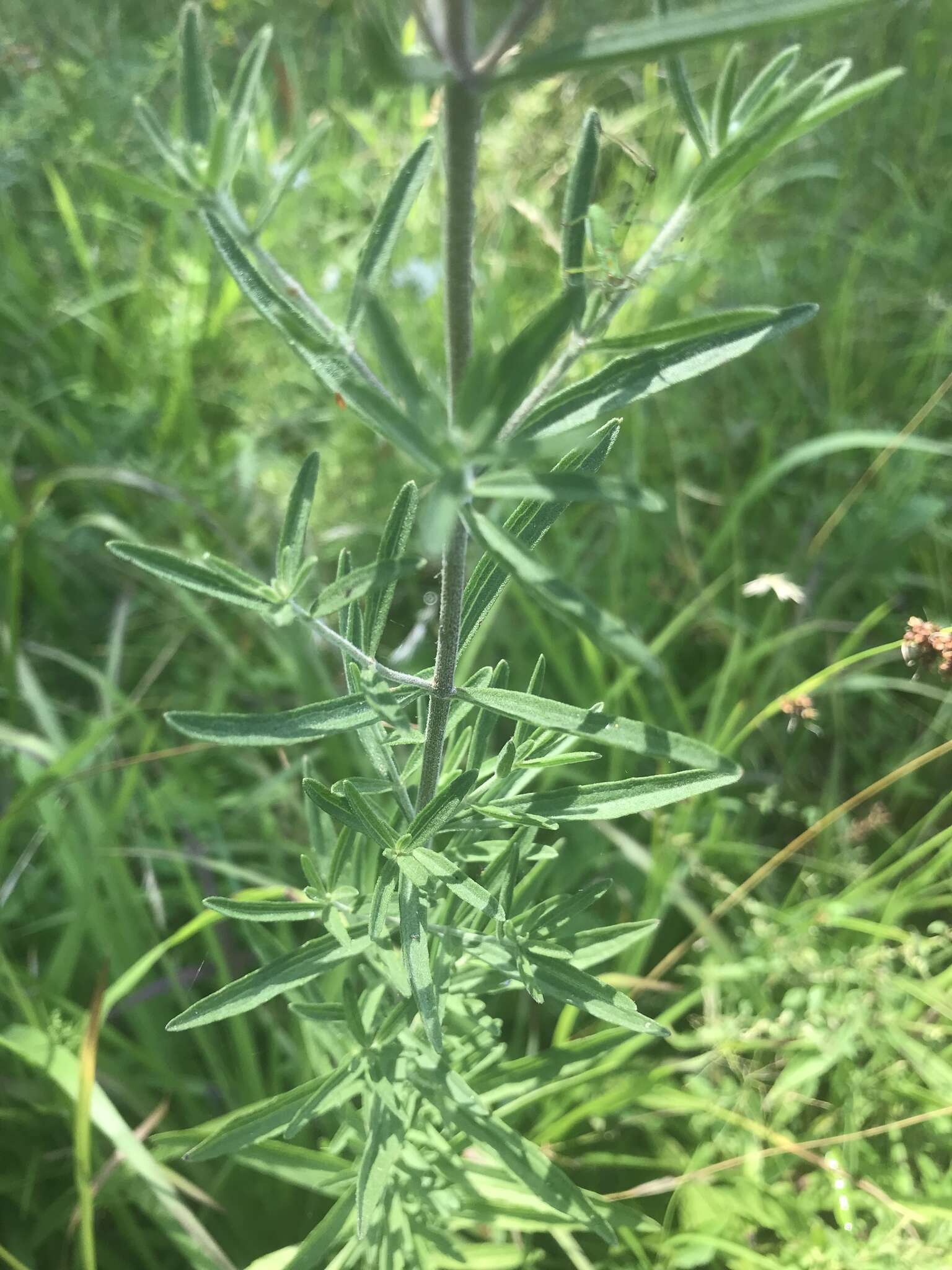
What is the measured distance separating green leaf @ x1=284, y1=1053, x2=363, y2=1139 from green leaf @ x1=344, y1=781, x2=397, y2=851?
10.0 inches

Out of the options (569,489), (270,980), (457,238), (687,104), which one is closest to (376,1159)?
(270,980)

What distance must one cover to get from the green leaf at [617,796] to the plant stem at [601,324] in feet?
0.96

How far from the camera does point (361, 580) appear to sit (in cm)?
54

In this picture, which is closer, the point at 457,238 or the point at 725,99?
the point at 457,238

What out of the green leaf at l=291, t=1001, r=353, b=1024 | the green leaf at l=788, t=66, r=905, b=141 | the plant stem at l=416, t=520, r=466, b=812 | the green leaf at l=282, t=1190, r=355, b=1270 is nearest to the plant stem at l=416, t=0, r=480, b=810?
the plant stem at l=416, t=520, r=466, b=812

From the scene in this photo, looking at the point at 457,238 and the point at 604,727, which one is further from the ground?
the point at 457,238

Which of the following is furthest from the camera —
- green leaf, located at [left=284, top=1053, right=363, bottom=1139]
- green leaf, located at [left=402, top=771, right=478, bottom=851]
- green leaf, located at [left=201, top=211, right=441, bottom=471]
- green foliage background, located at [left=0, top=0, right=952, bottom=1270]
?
green foliage background, located at [left=0, top=0, right=952, bottom=1270]

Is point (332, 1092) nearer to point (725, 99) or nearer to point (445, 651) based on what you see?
point (445, 651)

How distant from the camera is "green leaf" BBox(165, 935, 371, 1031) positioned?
2.31ft

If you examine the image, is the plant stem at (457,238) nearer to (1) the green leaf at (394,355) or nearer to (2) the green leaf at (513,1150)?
(1) the green leaf at (394,355)

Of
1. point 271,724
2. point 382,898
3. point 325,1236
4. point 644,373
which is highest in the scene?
point 644,373

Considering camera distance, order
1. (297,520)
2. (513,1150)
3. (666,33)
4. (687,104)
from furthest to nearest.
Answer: (513,1150), (297,520), (687,104), (666,33)

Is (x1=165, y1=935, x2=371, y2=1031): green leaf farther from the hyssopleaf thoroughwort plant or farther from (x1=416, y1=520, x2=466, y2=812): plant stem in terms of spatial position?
(x1=416, y1=520, x2=466, y2=812): plant stem

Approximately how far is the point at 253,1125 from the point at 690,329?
757 mm
